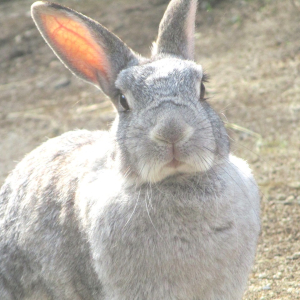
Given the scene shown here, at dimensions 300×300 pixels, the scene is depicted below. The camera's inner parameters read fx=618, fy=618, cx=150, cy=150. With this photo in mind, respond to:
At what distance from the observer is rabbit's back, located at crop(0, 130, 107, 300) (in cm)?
374

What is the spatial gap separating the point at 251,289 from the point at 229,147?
1179mm

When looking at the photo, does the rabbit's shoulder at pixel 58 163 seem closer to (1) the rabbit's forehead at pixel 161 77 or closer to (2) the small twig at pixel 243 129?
(1) the rabbit's forehead at pixel 161 77

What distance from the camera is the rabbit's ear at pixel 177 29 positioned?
3873mm

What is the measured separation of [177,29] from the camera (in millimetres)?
3871

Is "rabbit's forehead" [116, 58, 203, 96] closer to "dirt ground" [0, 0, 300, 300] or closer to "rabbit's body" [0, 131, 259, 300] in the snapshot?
"rabbit's body" [0, 131, 259, 300]

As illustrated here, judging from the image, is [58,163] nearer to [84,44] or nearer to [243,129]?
[84,44]

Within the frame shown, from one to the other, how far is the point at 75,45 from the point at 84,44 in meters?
0.07

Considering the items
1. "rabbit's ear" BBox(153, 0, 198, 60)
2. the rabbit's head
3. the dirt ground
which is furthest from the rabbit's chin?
the dirt ground

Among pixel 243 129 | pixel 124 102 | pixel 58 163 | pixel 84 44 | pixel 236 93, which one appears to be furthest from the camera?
pixel 236 93

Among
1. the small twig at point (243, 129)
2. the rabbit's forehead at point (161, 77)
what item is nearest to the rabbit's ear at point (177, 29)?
the rabbit's forehead at point (161, 77)

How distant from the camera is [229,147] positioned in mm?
3547

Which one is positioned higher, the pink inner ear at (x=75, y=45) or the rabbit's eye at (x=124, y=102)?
the pink inner ear at (x=75, y=45)

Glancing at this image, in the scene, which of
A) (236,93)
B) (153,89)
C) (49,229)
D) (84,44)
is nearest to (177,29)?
(84,44)

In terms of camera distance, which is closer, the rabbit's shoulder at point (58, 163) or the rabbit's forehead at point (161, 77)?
the rabbit's forehead at point (161, 77)
